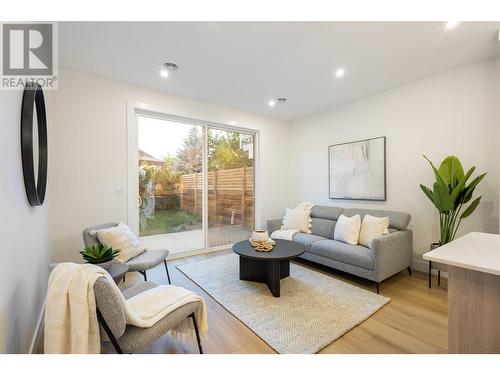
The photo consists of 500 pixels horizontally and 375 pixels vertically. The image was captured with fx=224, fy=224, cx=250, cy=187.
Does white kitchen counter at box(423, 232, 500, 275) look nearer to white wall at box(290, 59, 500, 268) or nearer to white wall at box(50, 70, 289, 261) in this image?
white wall at box(290, 59, 500, 268)

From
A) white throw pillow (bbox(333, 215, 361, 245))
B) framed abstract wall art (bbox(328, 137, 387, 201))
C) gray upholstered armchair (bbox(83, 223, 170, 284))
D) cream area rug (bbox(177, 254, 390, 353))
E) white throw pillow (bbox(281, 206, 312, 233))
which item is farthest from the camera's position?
white throw pillow (bbox(281, 206, 312, 233))

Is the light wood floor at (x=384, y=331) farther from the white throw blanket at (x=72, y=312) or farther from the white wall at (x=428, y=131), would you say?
the white wall at (x=428, y=131)

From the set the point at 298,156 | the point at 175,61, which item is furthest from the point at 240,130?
the point at 175,61

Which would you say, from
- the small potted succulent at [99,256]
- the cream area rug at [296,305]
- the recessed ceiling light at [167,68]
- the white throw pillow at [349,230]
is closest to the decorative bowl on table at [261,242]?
the cream area rug at [296,305]

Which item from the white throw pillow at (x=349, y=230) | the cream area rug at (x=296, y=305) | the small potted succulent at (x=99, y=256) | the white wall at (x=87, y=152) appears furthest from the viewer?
the white throw pillow at (x=349, y=230)

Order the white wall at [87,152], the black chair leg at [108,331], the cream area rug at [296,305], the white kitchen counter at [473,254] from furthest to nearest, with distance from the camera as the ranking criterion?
the white wall at [87,152]
the cream area rug at [296,305]
the black chair leg at [108,331]
the white kitchen counter at [473,254]

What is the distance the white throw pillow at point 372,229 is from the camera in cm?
279

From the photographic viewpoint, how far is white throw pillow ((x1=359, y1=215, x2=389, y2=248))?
2785 mm

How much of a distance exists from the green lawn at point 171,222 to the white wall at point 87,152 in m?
0.48

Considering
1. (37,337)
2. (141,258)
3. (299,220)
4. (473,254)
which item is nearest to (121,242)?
(141,258)

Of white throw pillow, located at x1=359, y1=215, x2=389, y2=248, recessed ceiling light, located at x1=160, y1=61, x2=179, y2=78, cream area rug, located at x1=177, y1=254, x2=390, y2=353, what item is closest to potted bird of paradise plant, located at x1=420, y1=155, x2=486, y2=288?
white throw pillow, located at x1=359, y1=215, x2=389, y2=248

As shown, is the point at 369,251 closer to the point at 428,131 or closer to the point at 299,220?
the point at 299,220

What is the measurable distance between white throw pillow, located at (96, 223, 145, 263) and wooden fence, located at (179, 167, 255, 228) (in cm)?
129

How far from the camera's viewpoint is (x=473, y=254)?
1.19 m
